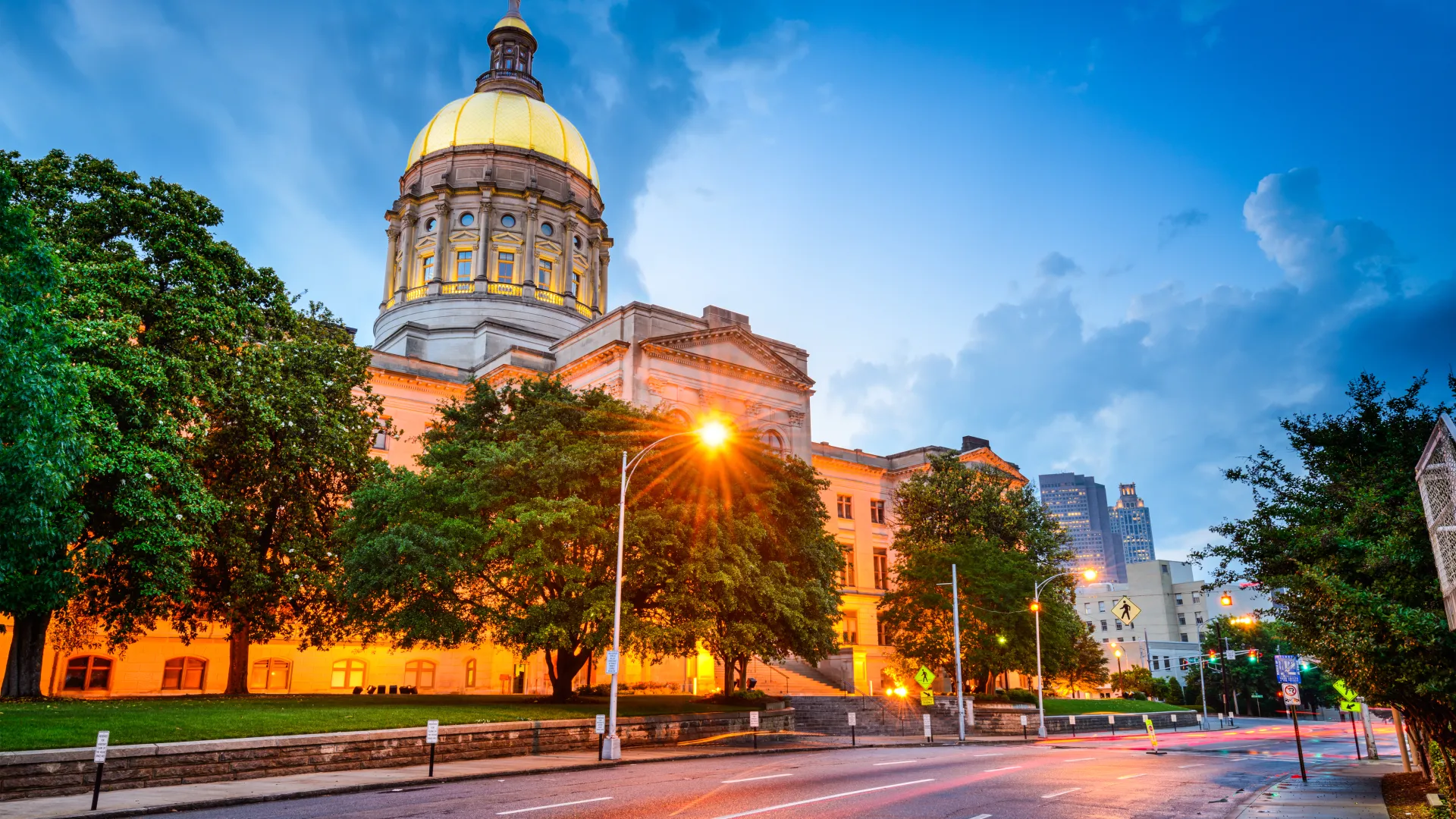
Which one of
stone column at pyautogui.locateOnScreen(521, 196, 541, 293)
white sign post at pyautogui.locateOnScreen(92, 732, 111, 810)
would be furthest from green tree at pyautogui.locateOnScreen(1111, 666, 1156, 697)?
white sign post at pyautogui.locateOnScreen(92, 732, 111, 810)

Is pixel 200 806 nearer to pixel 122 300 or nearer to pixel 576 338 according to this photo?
pixel 122 300

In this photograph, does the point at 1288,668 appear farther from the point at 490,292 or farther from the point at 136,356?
the point at 490,292

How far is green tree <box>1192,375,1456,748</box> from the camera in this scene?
1267cm

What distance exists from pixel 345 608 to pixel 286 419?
7524 mm

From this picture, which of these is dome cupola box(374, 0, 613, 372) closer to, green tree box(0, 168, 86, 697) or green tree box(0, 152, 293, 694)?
green tree box(0, 152, 293, 694)

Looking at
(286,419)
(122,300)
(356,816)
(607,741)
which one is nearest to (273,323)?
(286,419)

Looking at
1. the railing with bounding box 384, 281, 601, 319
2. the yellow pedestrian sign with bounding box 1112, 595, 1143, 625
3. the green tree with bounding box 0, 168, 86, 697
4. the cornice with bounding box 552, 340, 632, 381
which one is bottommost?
the yellow pedestrian sign with bounding box 1112, 595, 1143, 625

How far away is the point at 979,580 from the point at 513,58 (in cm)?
6206

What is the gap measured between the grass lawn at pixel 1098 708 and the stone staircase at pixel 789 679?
11641mm

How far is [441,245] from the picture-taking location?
2923 inches

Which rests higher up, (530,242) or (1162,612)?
A: (530,242)

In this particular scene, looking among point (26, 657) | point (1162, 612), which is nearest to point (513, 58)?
point (26, 657)

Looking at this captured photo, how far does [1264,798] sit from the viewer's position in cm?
1908

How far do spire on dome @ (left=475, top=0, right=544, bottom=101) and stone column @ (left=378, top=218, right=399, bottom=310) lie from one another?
600 inches
